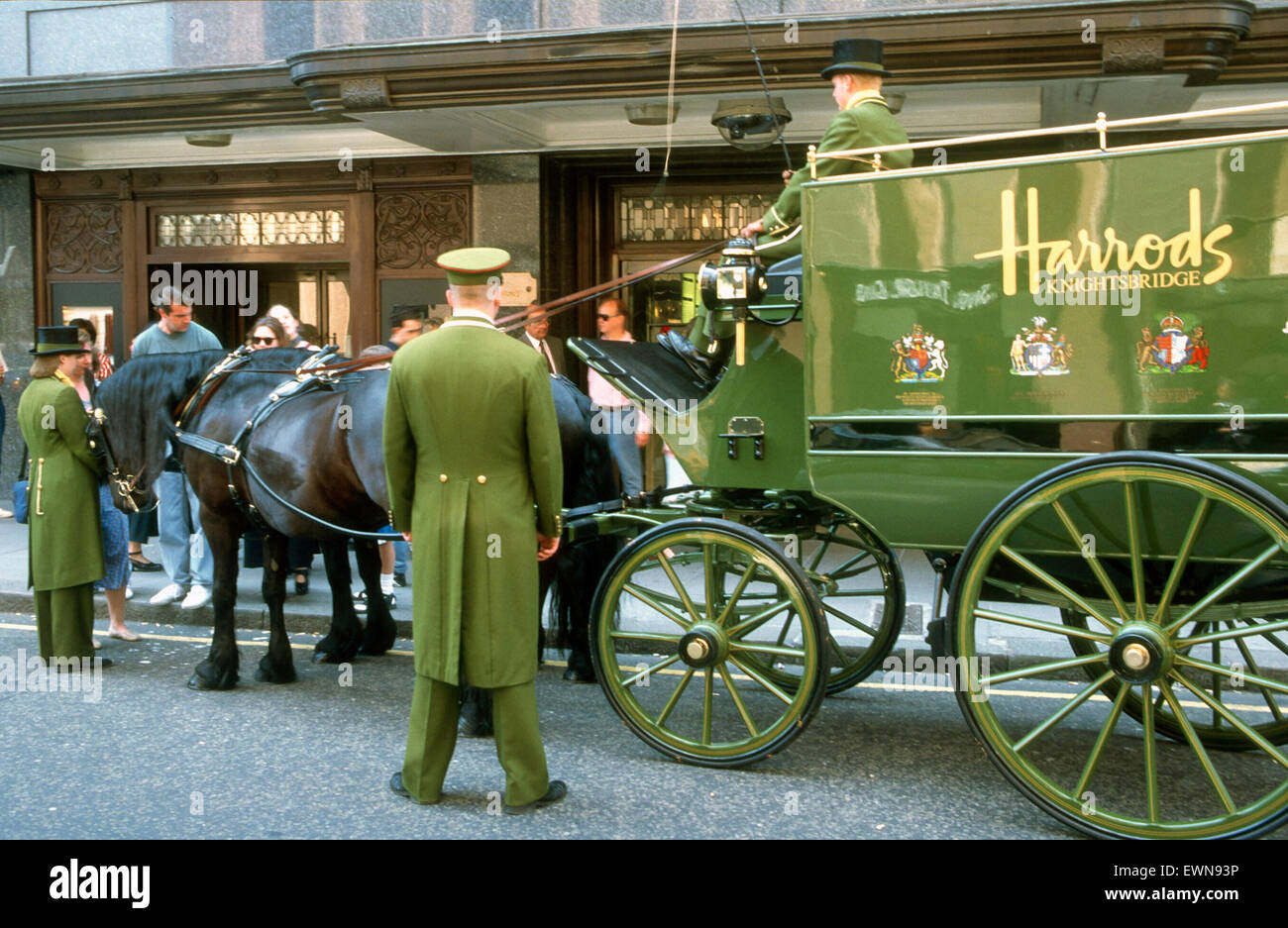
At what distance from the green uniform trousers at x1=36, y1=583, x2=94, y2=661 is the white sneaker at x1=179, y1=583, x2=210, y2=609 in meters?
1.29

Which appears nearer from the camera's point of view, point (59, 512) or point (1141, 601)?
point (1141, 601)

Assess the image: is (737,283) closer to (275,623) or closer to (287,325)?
(275,623)

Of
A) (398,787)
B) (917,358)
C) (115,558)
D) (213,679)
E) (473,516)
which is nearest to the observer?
(917,358)

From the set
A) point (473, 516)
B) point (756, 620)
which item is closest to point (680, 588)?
point (756, 620)

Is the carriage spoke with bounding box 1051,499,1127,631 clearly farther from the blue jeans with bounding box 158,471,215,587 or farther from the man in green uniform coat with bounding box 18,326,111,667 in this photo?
the blue jeans with bounding box 158,471,215,587

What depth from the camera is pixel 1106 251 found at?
3.81 m

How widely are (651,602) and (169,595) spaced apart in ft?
15.0

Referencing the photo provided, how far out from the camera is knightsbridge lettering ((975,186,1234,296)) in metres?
3.68

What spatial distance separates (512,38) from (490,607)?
5.29 m

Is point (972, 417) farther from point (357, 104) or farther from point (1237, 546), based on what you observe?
point (357, 104)

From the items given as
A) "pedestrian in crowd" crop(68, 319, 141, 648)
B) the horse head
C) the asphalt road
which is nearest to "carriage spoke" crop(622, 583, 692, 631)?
the asphalt road

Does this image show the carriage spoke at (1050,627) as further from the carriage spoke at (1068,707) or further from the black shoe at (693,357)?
the black shoe at (693,357)

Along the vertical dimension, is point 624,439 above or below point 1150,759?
above
